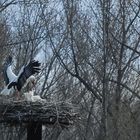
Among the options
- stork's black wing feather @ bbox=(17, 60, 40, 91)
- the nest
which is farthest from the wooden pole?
stork's black wing feather @ bbox=(17, 60, 40, 91)

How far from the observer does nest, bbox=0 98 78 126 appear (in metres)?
10.1

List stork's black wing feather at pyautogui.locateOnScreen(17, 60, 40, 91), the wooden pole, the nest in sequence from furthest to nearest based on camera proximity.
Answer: the wooden pole → stork's black wing feather at pyautogui.locateOnScreen(17, 60, 40, 91) → the nest

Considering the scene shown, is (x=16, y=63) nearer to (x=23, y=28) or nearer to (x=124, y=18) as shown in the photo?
(x=23, y=28)

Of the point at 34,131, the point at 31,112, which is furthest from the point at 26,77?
the point at 34,131

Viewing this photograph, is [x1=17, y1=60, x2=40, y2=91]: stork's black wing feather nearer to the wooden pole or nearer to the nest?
the nest

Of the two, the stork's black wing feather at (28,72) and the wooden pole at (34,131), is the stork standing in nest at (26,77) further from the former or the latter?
the wooden pole at (34,131)

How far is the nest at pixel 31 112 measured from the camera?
396 inches

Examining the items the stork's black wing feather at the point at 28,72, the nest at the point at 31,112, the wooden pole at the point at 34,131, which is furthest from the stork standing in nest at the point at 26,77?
the wooden pole at the point at 34,131

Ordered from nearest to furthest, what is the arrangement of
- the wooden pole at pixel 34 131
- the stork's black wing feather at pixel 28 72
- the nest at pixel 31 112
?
1. the nest at pixel 31 112
2. the stork's black wing feather at pixel 28 72
3. the wooden pole at pixel 34 131

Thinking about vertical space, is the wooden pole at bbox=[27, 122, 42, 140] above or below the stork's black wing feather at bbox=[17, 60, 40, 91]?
below

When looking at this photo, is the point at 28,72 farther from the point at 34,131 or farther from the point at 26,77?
the point at 34,131

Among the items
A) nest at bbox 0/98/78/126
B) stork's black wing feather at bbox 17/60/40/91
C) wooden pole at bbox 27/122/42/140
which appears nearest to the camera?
nest at bbox 0/98/78/126

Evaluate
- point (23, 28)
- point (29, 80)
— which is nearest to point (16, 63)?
point (23, 28)

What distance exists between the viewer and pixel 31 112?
33.0 ft
